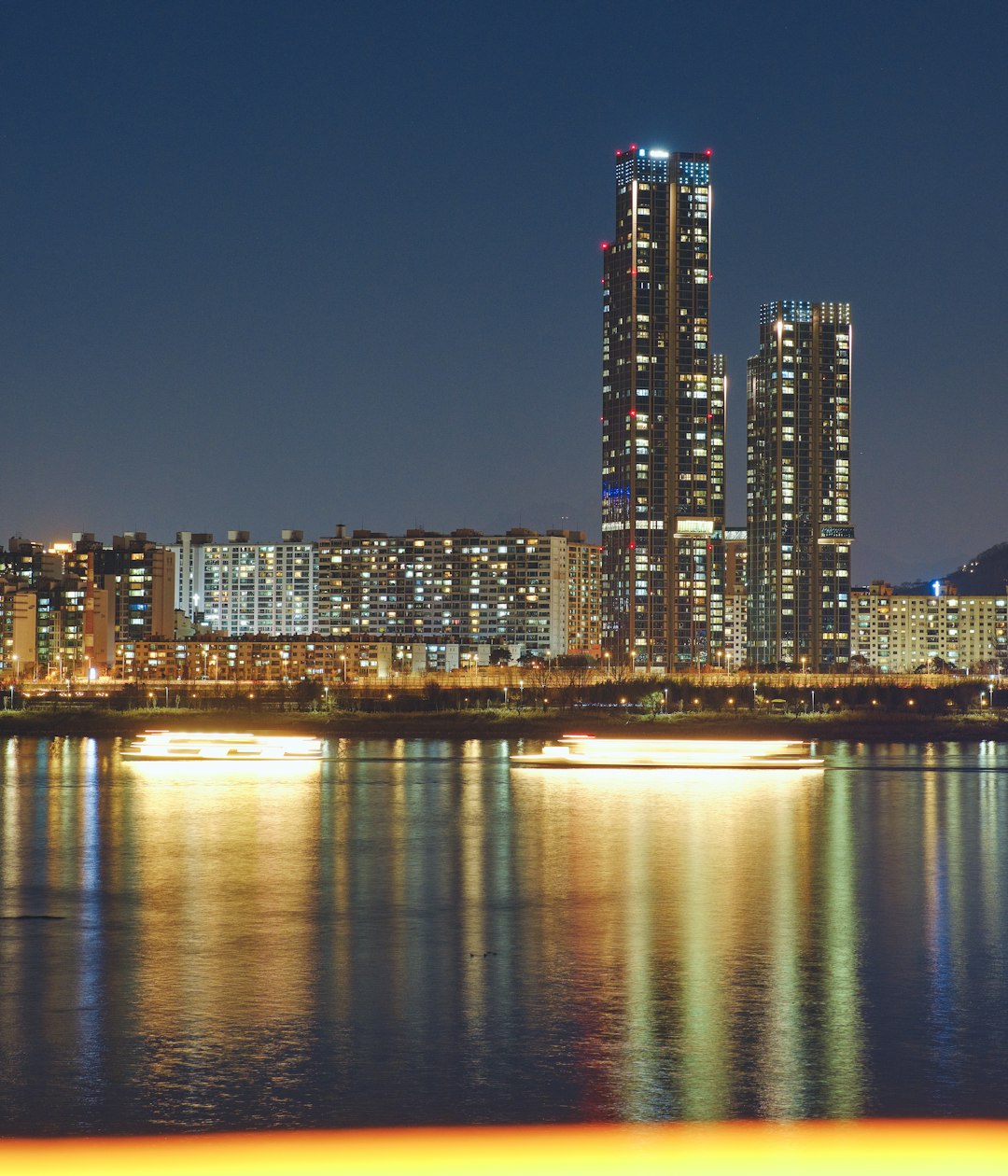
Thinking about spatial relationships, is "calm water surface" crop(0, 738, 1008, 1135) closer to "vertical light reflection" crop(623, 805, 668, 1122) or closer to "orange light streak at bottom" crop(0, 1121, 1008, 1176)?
"vertical light reflection" crop(623, 805, 668, 1122)

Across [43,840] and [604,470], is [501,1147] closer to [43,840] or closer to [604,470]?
[43,840]

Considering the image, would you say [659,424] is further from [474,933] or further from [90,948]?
[90,948]

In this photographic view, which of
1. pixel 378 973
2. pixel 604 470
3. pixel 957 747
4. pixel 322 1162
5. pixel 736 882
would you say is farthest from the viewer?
pixel 604 470

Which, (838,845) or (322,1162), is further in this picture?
(838,845)

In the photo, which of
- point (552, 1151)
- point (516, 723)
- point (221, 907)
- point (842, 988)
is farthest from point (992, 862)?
point (516, 723)

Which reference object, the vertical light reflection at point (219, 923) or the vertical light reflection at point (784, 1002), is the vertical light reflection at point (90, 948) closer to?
the vertical light reflection at point (219, 923)

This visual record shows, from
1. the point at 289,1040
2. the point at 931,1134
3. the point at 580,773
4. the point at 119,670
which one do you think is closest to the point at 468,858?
the point at 289,1040

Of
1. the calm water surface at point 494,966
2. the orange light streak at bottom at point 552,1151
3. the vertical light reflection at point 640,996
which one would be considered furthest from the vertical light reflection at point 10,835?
the orange light streak at bottom at point 552,1151
